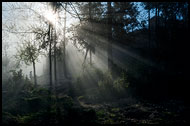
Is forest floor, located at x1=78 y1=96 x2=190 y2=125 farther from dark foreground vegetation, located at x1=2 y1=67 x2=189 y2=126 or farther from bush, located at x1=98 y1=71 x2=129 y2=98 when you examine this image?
bush, located at x1=98 y1=71 x2=129 y2=98

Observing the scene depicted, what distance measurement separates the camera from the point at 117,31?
9117 mm

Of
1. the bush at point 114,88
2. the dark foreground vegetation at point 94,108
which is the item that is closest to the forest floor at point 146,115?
the dark foreground vegetation at point 94,108

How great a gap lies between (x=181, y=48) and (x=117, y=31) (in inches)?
356

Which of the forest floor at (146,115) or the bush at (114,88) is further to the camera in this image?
the bush at (114,88)

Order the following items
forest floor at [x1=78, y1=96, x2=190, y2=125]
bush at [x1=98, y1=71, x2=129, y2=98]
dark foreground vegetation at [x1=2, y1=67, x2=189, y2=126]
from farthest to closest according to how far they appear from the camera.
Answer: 1. bush at [x1=98, y1=71, x2=129, y2=98]
2. dark foreground vegetation at [x1=2, y1=67, x2=189, y2=126]
3. forest floor at [x1=78, y1=96, x2=190, y2=125]

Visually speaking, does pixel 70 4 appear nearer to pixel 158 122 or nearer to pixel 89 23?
pixel 89 23

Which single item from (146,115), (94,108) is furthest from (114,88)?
(146,115)

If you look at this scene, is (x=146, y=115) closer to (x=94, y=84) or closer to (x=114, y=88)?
(x=114, y=88)

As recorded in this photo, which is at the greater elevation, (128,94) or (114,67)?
(114,67)

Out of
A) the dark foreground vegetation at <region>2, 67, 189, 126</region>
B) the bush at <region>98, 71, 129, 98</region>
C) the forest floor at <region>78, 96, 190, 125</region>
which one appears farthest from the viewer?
the bush at <region>98, 71, 129, 98</region>

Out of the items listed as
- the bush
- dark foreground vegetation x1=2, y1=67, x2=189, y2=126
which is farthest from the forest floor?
the bush

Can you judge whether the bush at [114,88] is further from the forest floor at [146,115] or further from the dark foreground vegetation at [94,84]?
the forest floor at [146,115]

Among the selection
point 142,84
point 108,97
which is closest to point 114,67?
point 142,84

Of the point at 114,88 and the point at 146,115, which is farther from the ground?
the point at 114,88
